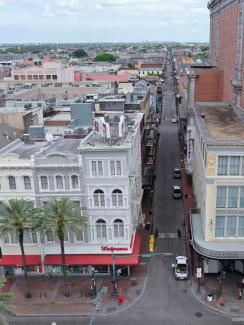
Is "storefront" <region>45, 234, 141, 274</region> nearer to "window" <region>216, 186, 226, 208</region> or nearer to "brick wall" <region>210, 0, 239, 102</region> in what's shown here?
"window" <region>216, 186, 226, 208</region>

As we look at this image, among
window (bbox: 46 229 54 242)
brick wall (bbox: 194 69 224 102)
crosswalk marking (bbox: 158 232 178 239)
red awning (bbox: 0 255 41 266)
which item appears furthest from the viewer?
brick wall (bbox: 194 69 224 102)

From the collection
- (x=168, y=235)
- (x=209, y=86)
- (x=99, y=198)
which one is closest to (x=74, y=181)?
(x=99, y=198)

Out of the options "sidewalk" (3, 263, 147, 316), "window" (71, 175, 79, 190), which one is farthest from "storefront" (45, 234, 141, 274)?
"window" (71, 175, 79, 190)

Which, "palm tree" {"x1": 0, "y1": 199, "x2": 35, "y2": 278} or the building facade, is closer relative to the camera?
"palm tree" {"x1": 0, "y1": 199, "x2": 35, "y2": 278}

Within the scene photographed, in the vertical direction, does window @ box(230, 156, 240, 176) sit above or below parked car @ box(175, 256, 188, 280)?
above

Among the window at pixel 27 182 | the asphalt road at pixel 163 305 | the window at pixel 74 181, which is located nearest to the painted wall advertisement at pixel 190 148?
the asphalt road at pixel 163 305

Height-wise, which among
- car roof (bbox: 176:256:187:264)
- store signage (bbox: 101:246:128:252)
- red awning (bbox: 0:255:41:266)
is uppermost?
store signage (bbox: 101:246:128:252)

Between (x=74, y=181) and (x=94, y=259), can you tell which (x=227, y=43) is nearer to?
(x=74, y=181)
